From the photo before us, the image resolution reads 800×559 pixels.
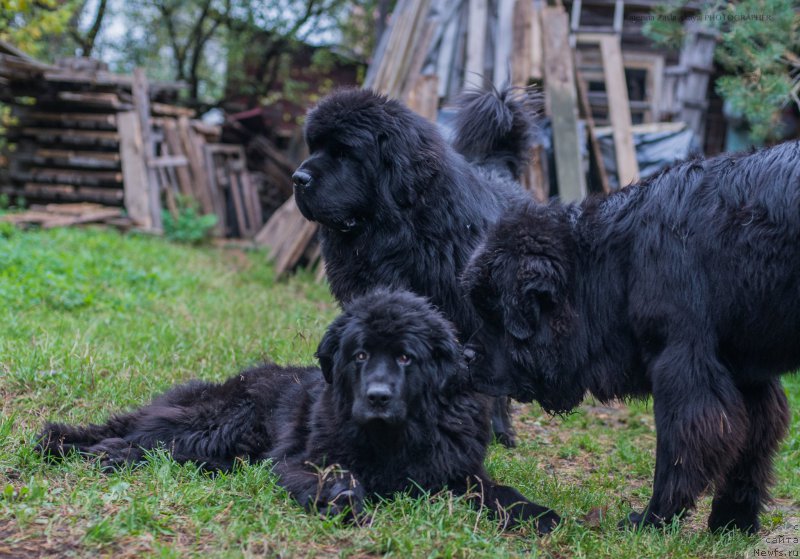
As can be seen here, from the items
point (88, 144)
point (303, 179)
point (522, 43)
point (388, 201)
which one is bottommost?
point (388, 201)

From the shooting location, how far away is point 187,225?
14031mm

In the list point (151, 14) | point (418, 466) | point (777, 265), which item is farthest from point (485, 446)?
point (151, 14)

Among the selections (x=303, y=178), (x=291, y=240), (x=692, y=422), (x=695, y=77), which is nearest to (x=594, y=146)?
(x=291, y=240)

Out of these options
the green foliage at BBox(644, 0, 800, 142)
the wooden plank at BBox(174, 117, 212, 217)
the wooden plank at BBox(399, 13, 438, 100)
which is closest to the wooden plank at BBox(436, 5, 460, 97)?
the wooden plank at BBox(399, 13, 438, 100)

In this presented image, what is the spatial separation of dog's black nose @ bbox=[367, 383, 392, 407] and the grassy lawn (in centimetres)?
46

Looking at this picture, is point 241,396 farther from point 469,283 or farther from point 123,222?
point 123,222

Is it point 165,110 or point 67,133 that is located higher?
point 165,110

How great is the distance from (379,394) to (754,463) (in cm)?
185

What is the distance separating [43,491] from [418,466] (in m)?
1.65

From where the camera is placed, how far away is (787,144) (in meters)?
3.69

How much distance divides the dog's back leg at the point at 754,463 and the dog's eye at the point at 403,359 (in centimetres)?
160

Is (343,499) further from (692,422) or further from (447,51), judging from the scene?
(447,51)

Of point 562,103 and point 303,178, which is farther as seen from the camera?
point 562,103

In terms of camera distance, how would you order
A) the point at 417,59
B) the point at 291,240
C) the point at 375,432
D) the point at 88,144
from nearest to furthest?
the point at 375,432, the point at 417,59, the point at 291,240, the point at 88,144
